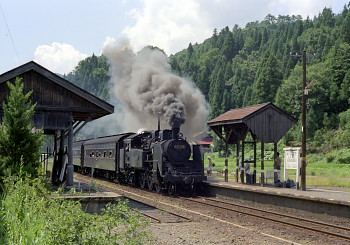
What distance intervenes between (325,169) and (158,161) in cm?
2579

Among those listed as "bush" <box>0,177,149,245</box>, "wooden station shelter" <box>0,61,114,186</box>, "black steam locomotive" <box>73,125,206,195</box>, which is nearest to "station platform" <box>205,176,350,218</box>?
"black steam locomotive" <box>73,125,206,195</box>

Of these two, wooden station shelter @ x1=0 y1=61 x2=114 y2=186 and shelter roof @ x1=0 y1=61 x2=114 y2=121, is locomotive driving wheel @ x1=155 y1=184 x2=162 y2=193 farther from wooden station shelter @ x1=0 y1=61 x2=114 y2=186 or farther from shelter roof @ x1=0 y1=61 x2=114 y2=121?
shelter roof @ x1=0 y1=61 x2=114 y2=121

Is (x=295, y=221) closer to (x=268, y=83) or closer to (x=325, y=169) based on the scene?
(x=325, y=169)

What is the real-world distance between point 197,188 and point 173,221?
9.33m

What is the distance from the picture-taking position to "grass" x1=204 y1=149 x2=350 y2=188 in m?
27.5

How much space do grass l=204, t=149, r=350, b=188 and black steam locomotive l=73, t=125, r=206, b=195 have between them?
7728 millimetres

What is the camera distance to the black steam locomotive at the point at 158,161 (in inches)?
797

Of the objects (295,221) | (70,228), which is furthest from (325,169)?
(70,228)

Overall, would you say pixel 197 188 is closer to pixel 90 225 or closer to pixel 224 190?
pixel 224 190

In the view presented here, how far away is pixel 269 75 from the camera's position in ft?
288

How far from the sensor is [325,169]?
138 ft

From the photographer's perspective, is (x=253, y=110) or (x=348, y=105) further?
(x=348, y=105)

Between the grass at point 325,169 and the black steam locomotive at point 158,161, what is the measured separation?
25.4 ft

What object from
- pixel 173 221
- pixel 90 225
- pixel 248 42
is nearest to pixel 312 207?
pixel 173 221
